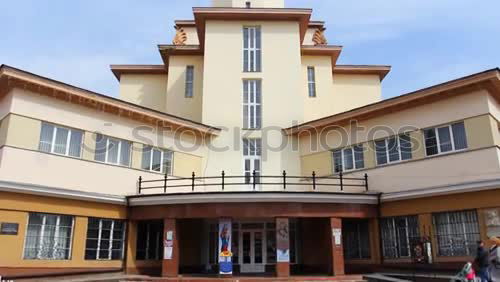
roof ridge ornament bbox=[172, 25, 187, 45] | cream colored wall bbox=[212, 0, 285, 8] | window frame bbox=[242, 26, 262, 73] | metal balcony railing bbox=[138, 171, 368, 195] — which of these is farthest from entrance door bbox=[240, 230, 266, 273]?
roof ridge ornament bbox=[172, 25, 187, 45]

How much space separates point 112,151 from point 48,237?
4.37 m

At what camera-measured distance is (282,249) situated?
52.2ft

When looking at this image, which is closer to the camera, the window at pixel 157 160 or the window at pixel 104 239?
the window at pixel 104 239

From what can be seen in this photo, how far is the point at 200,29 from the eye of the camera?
83.3 ft

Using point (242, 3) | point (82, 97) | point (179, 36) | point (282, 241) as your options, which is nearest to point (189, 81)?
point (179, 36)

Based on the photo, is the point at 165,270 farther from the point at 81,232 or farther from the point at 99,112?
the point at 99,112

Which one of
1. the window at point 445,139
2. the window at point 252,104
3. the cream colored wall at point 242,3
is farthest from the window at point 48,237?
the cream colored wall at point 242,3

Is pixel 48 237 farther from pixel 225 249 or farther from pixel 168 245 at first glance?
pixel 225 249

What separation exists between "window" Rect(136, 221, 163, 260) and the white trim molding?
153 cm

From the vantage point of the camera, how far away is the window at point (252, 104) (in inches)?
901

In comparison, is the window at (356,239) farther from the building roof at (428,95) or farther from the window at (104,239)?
the window at (104,239)

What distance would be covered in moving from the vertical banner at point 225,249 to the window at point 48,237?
18.7 ft

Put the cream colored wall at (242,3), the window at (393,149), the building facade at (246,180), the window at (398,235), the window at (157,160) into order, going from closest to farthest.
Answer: the building facade at (246,180) → the window at (398,235) → the window at (393,149) → the window at (157,160) → the cream colored wall at (242,3)

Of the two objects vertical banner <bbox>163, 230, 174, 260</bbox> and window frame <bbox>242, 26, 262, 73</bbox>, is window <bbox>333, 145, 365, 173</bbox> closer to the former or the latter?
window frame <bbox>242, 26, 262, 73</bbox>
